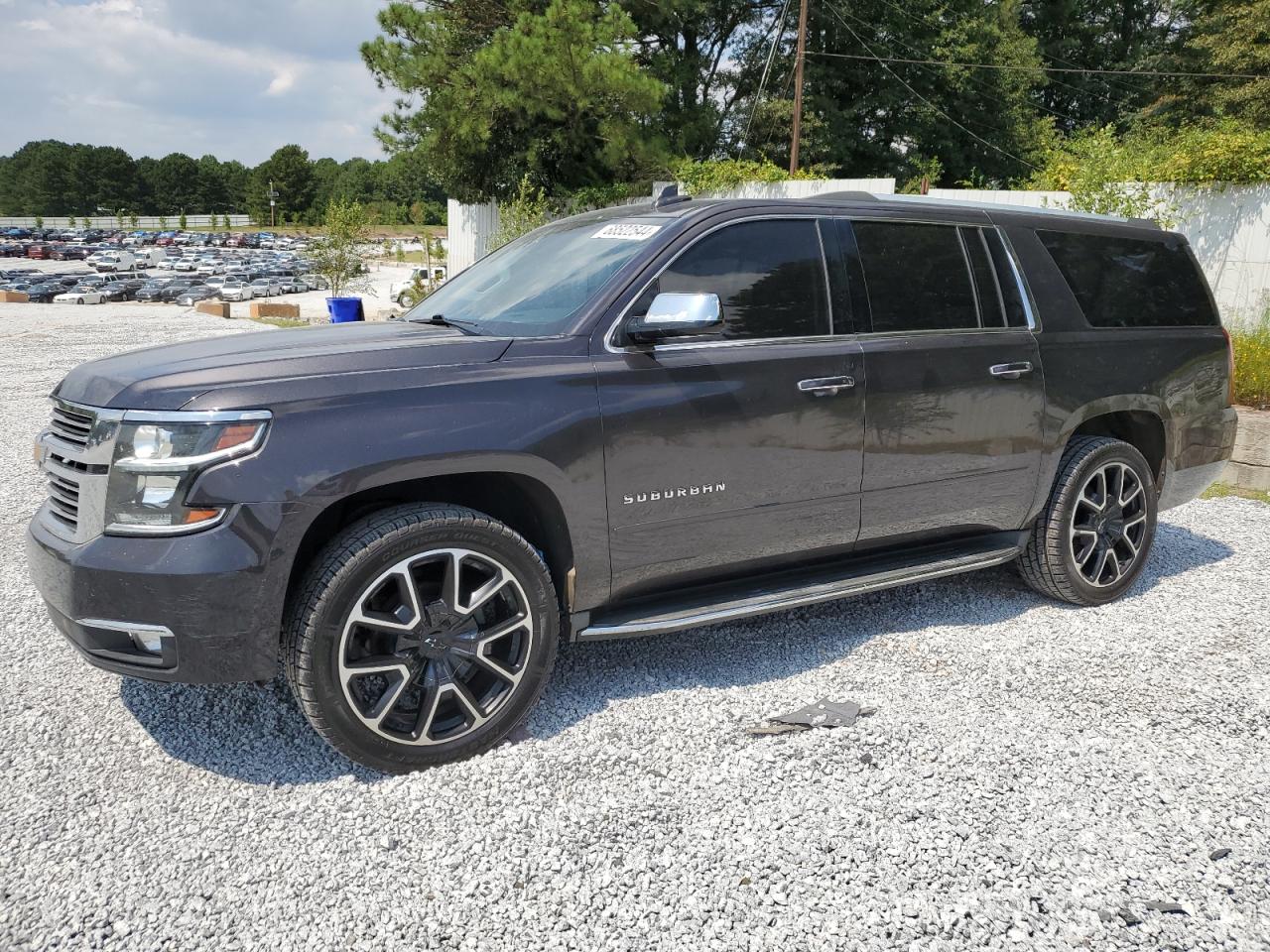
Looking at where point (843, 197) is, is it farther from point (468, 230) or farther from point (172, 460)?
point (468, 230)

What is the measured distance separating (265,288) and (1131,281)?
60.1 meters

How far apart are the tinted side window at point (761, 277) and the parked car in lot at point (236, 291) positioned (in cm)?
4971

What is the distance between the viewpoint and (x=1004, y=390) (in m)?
4.14

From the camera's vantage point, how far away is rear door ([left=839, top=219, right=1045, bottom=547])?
387 cm

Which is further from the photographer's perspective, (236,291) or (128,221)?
(128,221)

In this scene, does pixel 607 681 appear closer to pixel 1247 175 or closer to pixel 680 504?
pixel 680 504

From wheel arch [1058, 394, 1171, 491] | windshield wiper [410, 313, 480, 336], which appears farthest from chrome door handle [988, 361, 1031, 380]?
windshield wiper [410, 313, 480, 336]

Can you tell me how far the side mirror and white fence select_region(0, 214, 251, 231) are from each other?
158074 mm

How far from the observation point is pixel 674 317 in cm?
321

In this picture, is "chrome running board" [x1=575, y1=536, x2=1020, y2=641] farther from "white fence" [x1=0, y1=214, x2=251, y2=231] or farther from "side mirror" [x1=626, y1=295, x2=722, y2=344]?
"white fence" [x1=0, y1=214, x2=251, y2=231]

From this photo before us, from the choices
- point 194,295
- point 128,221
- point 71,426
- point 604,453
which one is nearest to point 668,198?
point 604,453

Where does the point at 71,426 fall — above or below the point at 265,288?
below

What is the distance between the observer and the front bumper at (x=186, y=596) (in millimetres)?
2672

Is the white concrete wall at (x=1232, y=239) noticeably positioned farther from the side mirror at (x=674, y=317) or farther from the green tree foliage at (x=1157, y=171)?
the side mirror at (x=674, y=317)
